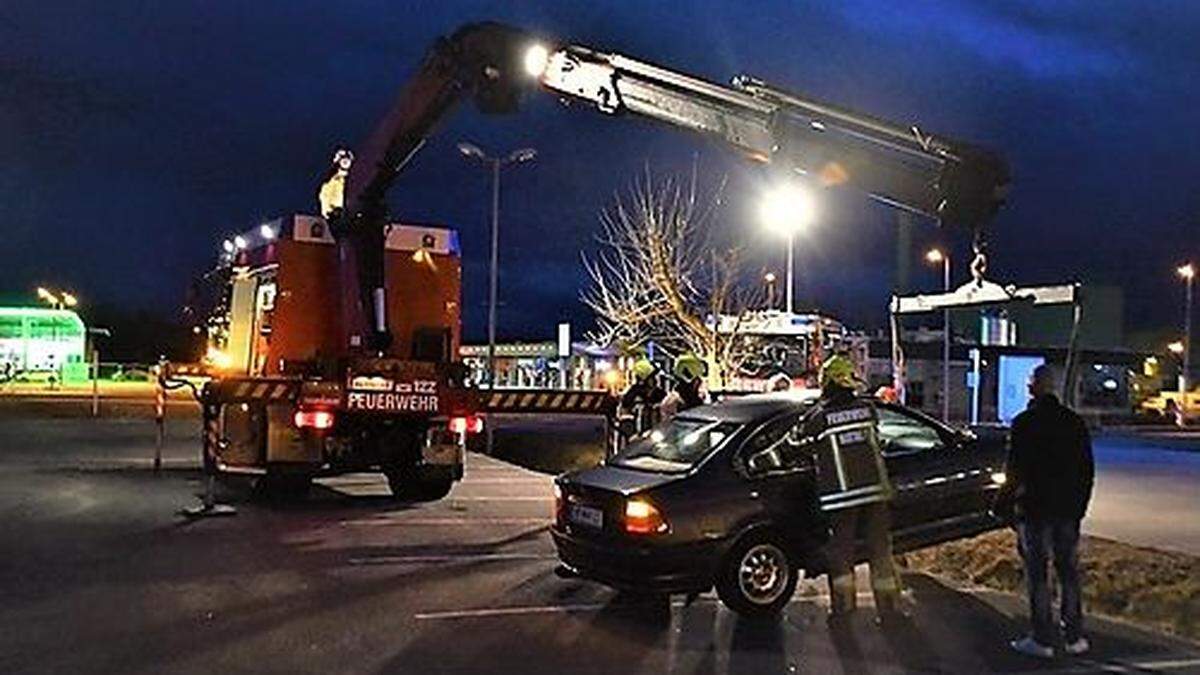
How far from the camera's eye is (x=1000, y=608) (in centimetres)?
980

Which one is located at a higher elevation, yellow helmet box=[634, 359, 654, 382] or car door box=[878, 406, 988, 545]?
yellow helmet box=[634, 359, 654, 382]

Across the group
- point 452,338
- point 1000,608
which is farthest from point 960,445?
point 452,338

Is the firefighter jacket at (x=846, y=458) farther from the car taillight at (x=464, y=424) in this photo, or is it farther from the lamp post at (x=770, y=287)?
the lamp post at (x=770, y=287)

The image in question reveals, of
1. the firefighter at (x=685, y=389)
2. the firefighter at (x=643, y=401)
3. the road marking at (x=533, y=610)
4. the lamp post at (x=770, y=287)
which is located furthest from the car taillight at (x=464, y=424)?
the lamp post at (x=770, y=287)

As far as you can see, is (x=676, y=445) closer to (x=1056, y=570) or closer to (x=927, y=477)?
(x=927, y=477)

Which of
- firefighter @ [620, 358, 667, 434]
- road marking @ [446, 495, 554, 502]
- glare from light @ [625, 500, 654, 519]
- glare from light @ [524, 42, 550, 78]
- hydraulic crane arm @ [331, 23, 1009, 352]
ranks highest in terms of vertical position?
glare from light @ [524, 42, 550, 78]

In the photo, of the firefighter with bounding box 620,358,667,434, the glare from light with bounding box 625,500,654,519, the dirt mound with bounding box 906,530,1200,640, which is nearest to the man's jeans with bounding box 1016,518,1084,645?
the dirt mound with bounding box 906,530,1200,640

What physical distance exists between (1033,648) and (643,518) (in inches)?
104

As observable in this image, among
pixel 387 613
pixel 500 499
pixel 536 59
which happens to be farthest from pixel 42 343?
pixel 387 613

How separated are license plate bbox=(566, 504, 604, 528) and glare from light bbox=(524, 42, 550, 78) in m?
5.80

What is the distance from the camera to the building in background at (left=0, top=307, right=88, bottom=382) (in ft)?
225

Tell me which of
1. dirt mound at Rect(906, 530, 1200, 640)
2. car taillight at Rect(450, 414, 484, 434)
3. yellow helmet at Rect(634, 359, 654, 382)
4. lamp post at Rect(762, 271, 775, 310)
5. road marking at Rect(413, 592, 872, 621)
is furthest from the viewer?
lamp post at Rect(762, 271, 775, 310)

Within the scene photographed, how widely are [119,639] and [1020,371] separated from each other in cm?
5003

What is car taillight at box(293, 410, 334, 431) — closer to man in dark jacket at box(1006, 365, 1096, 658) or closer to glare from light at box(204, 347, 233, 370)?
glare from light at box(204, 347, 233, 370)
